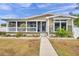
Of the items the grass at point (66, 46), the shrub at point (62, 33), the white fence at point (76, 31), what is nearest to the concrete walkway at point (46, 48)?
the grass at point (66, 46)

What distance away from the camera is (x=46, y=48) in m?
8.27

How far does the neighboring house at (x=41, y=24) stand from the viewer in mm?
8344

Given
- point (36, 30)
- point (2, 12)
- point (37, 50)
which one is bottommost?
point (37, 50)

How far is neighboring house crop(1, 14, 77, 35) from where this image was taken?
27.4ft

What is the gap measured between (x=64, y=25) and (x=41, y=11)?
2.66 ft

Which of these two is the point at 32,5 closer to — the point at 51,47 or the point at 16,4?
the point at 16,4

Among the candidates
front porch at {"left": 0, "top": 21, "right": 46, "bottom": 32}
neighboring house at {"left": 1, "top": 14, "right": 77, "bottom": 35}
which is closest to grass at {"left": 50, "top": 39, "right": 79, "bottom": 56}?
neighboring house at {"left": 1, "top": 14, "right": 77, "bottom": 35}

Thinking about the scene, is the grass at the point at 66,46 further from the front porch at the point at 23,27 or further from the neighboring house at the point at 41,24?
the front porch at the point at 23,27

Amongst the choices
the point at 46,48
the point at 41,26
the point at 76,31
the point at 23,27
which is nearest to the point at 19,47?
the point at 23,27

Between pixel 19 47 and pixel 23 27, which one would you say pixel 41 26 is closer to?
pixel 23 27

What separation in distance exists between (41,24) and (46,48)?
77 cm

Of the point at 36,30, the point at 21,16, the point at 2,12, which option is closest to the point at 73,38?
the point at 36,30

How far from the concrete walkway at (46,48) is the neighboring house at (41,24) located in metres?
0.27

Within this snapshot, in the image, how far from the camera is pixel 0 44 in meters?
8.35
